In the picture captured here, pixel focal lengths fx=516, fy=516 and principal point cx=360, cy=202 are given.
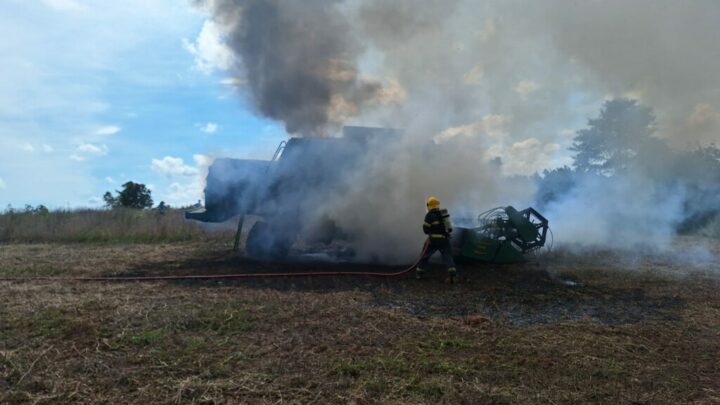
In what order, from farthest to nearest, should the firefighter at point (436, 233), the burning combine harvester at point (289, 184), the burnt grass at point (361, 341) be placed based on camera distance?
the burning combine harvester at point (289, 184) → the firefighter at point (436, 233) → the burnt grass at point (361, 341)

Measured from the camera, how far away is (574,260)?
44.5 feet

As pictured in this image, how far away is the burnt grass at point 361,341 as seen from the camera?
15.4 ft

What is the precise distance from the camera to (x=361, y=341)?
5992 millimetres

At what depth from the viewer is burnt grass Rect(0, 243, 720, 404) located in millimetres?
4688

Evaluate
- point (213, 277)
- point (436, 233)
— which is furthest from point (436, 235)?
point (213, 277)

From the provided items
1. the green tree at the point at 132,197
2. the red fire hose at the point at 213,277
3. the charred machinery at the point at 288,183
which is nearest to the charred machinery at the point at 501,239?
the red fire hose at the point at 213,277

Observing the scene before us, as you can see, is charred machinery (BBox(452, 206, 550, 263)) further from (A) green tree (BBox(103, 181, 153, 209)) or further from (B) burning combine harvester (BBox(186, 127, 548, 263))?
(A) green tree (BBox(103, 181, 153, 209))

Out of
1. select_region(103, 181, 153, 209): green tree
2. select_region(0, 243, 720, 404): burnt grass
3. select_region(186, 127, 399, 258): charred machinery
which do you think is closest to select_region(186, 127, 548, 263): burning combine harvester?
select_region(186, 127, 399, 258): charred machinery

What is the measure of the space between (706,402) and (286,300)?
541 centimetres

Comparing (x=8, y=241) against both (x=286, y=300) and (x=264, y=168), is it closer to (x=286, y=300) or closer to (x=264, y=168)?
(x=264, y=168)

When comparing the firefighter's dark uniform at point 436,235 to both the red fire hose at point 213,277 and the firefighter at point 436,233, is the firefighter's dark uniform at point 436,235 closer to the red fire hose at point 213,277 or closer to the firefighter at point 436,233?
the firefighter at point 436,233

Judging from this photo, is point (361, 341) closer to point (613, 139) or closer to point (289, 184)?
point (289, 184)

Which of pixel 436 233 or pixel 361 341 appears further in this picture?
pixel 436 233

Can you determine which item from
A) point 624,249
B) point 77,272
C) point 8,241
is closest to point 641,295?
point 624,249
